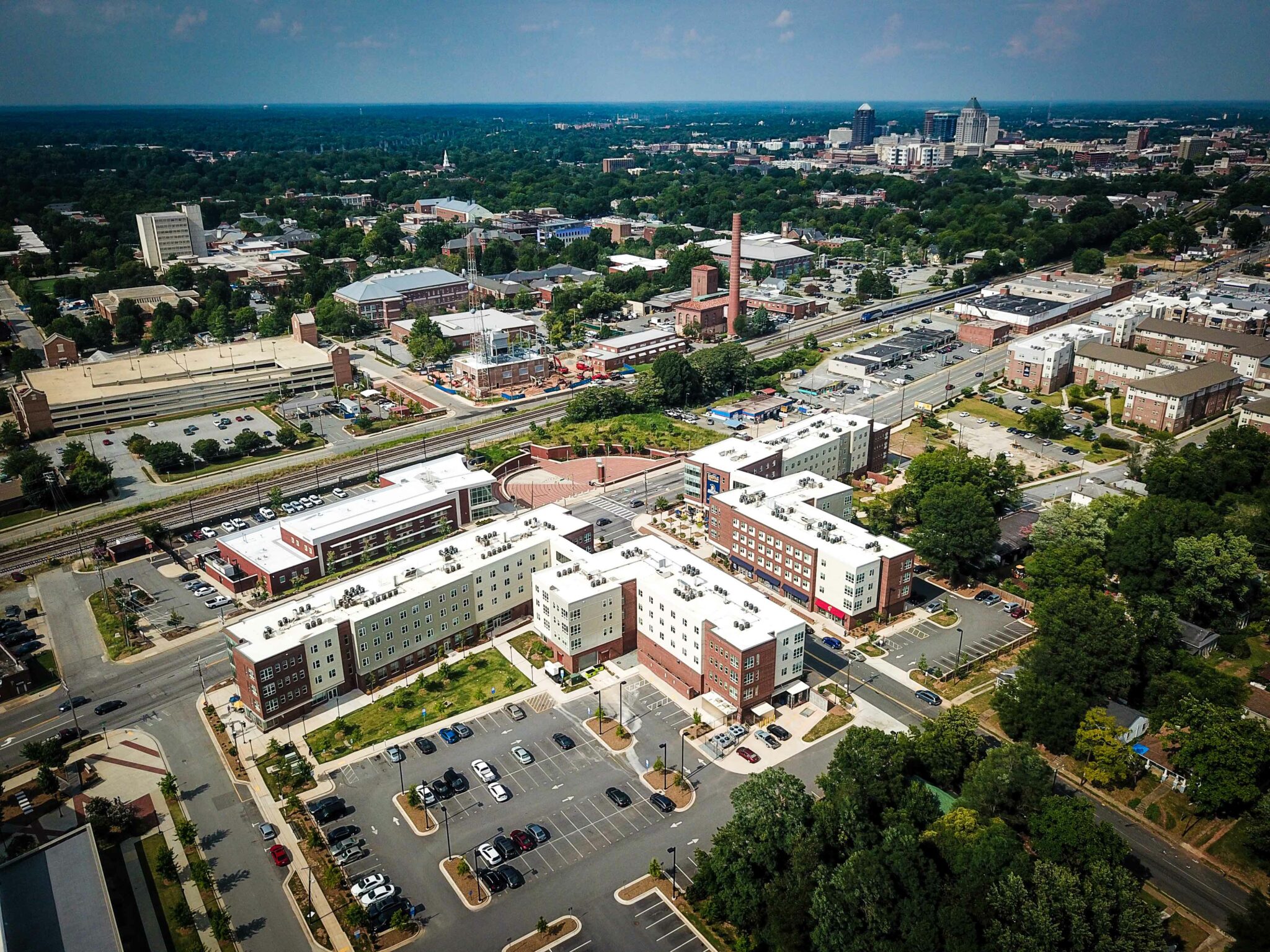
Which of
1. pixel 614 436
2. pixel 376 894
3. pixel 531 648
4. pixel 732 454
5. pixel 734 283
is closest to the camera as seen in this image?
pixel 376 894

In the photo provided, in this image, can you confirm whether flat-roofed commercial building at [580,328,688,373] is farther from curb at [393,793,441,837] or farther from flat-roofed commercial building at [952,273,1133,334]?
curb at [393,793,441,837]

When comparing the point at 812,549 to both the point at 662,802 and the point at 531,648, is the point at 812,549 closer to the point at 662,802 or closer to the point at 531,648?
the point at 531,648

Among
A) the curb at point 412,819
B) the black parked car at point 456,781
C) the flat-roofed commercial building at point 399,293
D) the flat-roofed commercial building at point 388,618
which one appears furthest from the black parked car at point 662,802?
the flat-roofed commercial building at point 399,293

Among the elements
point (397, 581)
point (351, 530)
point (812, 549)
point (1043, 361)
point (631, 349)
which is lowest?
point (351, 530)

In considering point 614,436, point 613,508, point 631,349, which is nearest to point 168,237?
point 631,349

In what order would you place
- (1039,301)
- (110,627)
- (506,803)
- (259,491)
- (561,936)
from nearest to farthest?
(561,936), (506,803), (110,627), (259,491), (1039,301)

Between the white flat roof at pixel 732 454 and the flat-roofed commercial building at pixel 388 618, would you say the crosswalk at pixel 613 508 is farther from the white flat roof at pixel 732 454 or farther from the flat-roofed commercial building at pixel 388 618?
the flat-roofed commercial building at pixel 388 618

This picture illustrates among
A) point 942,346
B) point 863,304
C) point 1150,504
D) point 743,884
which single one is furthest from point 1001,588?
point 863,304
